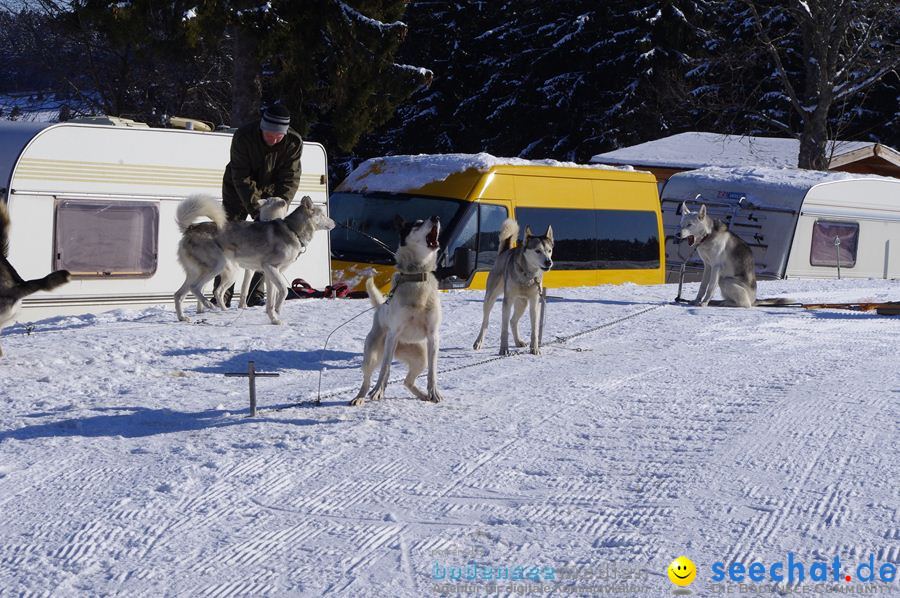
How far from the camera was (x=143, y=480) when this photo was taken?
4680 millimetres

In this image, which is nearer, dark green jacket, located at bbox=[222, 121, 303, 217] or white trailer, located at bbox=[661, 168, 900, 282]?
dark green jacket, located at bbox=[222, 121, 303, 217]

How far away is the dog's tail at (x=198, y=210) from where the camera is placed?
387 inches

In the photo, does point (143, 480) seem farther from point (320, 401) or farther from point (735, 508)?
point (735, 508)

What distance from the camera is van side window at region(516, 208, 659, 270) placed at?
48.4 ft

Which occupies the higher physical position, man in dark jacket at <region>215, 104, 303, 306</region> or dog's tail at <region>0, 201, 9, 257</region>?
man in dark jacket at <region>215, 104, 303, 306</region>

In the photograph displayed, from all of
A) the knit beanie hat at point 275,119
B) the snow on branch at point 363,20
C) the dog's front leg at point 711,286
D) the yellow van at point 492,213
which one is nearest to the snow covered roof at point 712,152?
the snow on branch at point 363,20

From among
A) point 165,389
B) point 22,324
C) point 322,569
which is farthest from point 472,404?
point 22,324

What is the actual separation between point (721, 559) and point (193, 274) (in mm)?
7149

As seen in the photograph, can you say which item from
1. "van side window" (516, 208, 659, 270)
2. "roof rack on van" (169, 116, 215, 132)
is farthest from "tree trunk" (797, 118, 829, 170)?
"roof rack on van" (169, 116, 215, 132)

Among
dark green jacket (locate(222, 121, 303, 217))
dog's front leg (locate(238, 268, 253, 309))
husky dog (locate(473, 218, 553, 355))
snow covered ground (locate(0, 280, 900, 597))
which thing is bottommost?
snow covered ground (locate(0, 280, 900, 597))

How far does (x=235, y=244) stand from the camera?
9797mm

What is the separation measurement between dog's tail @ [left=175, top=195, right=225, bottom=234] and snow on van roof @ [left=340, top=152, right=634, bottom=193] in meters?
4.42

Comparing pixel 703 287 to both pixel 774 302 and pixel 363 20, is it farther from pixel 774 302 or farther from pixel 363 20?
pixel 363 20

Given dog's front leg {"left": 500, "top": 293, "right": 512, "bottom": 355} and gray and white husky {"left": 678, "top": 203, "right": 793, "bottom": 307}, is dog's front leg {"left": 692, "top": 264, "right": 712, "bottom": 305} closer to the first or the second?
gray and white husky {"left": 678, "top": 203, "right": 793, "bottom": 307}
